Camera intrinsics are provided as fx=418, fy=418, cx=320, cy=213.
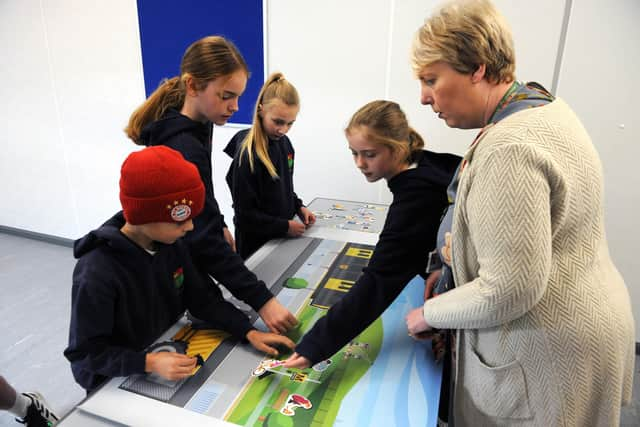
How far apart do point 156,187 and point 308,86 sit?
176cm

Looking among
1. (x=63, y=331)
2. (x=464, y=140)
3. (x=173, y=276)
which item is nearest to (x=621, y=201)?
(x=464, y=140)

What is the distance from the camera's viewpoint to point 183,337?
103 cm

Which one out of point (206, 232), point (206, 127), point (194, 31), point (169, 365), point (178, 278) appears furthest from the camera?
point (194, 31)

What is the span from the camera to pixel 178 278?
108 cm

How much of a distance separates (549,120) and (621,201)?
72.4 inches

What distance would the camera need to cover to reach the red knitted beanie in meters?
0.88

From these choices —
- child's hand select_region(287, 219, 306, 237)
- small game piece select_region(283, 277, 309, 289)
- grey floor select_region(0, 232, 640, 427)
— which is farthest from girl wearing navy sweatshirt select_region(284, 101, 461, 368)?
grey floor select_region(0, 232, 640, 427)

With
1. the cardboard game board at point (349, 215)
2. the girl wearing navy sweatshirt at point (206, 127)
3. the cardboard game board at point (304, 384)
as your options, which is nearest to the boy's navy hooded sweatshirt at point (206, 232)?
the girl wearing navy sweatshirt at point (206, 127)

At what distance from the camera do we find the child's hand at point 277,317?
3.44ft

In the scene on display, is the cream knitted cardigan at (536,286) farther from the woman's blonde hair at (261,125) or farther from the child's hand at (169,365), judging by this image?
the woman's blonde hair at (261,125)

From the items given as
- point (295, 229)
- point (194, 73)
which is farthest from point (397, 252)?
point (194, 73)

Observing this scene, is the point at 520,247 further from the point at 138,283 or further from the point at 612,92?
the point at 612,92

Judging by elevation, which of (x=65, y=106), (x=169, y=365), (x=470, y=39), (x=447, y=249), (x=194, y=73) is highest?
(x=470, y=39)

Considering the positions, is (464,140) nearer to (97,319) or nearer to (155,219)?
(155,219)
